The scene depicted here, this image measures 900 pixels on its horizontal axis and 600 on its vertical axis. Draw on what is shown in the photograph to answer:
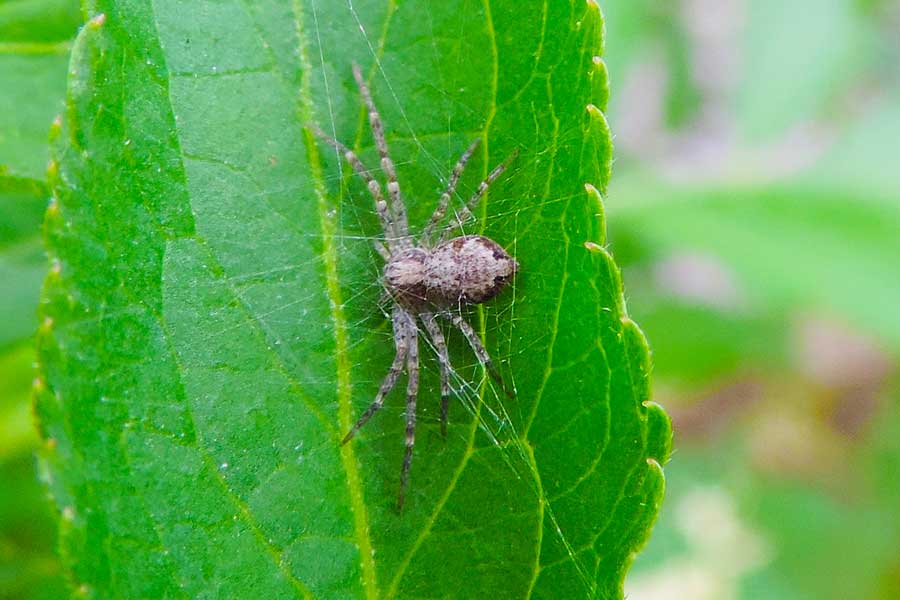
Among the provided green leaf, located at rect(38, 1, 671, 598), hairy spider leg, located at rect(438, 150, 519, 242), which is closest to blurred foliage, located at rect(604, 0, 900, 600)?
hairy spider leg, located at rect(438, 150, 519, 242)

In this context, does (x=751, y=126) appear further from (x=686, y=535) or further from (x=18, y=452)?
(x=18, y=452)

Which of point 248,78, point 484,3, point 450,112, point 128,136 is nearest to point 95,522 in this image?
point 128,136

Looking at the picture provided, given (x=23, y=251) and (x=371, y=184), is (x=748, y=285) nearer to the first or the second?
(x=371, y=184)

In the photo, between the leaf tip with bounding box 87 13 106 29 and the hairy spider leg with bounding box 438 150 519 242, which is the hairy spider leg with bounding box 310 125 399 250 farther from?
the leaf tip with bounding box 87 13 106 29

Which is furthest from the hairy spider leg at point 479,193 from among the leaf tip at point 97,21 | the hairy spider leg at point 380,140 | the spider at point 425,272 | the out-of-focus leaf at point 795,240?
the out-of-focus leaf at point 795,240

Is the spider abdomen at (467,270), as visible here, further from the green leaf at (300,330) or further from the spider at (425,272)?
the green leaf at (300,330)

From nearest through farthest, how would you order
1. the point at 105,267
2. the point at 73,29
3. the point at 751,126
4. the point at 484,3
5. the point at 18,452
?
the point at 105,267 < the point at 484,3 < the point at 73,29 < the point at 18,452 < the point at 751,126

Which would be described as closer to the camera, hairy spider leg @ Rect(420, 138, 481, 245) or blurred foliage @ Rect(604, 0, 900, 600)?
hairy spider leg @ Rect(420, 138, 481, 245)
